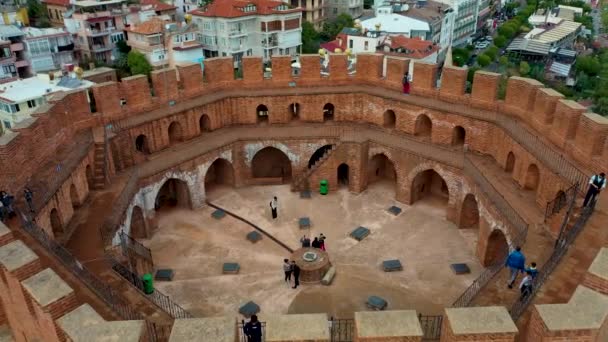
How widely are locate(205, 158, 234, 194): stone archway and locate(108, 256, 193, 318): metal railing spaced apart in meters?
7.44

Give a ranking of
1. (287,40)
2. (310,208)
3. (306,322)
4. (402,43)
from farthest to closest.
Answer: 1. (287,40)
2. (402,43)
3. (310,208)
4. (306,322)

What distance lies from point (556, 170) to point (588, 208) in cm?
274

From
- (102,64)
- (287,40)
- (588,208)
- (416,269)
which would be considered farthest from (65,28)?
(588,208)

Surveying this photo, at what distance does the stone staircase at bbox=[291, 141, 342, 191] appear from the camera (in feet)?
72.0

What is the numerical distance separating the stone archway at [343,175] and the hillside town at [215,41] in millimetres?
13523

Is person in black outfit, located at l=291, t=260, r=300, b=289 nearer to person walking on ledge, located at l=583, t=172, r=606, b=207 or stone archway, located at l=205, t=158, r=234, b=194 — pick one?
stone archway, located at l=205, t=158, r=234, b=194

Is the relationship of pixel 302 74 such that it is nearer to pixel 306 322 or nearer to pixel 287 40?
pixel 306 322

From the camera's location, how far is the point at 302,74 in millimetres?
22734

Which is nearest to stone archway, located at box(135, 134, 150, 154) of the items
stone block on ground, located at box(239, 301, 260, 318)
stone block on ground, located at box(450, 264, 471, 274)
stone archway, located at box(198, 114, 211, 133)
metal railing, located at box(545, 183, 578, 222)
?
stone archway, located at box(198, 114, 211, 133)

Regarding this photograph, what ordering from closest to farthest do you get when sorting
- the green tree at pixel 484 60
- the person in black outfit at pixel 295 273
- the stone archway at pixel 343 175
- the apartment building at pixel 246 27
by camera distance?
the person in black outfit at pixel 295 273
the stone archway at pixel 343 175
the apartment building at pixel 246 27
the green tree at pixel 484 60

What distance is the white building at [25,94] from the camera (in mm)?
34812

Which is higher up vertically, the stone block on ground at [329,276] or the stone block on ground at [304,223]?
the stone block on ground at [304,223]

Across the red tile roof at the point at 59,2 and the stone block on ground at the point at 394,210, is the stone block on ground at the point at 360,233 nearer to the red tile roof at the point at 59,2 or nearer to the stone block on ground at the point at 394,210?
the stone block on ground at the point at 394,210

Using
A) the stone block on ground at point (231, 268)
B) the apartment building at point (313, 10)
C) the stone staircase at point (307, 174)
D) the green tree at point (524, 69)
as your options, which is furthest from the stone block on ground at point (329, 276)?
the apartment building at point (313, 10)
